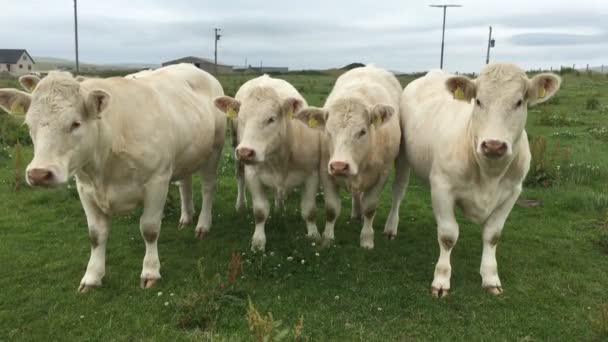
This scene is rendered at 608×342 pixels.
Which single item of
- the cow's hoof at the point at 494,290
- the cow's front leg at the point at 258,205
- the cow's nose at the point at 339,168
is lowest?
the cow's hoof at the point at 494,290

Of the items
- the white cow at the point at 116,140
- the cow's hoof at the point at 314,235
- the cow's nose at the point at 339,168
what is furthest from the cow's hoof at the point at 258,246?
the cow's nose at the point at 339,168

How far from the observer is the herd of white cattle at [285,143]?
15.2 ft

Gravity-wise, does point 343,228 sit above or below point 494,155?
below

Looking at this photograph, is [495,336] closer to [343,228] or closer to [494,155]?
[494,155]

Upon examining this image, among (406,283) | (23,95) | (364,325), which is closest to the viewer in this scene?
(23,95)

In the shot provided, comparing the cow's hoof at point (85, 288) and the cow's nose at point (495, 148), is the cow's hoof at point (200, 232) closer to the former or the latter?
the cow's hoof at point (85, 288)

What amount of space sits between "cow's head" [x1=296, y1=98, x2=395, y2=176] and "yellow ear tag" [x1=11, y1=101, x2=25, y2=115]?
9.90 feet

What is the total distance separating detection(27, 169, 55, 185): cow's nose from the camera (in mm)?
4148

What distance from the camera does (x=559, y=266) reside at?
254 inches

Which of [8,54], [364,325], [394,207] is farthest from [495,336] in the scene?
[8,54]

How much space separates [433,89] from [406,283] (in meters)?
2.95

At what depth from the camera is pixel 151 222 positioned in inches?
225

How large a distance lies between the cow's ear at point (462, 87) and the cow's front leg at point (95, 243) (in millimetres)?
4009

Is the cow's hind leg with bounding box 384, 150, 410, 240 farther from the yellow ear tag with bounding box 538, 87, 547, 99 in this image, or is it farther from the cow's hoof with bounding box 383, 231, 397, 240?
the yellow ear tag with bounding box 538, 87, 547, 99
